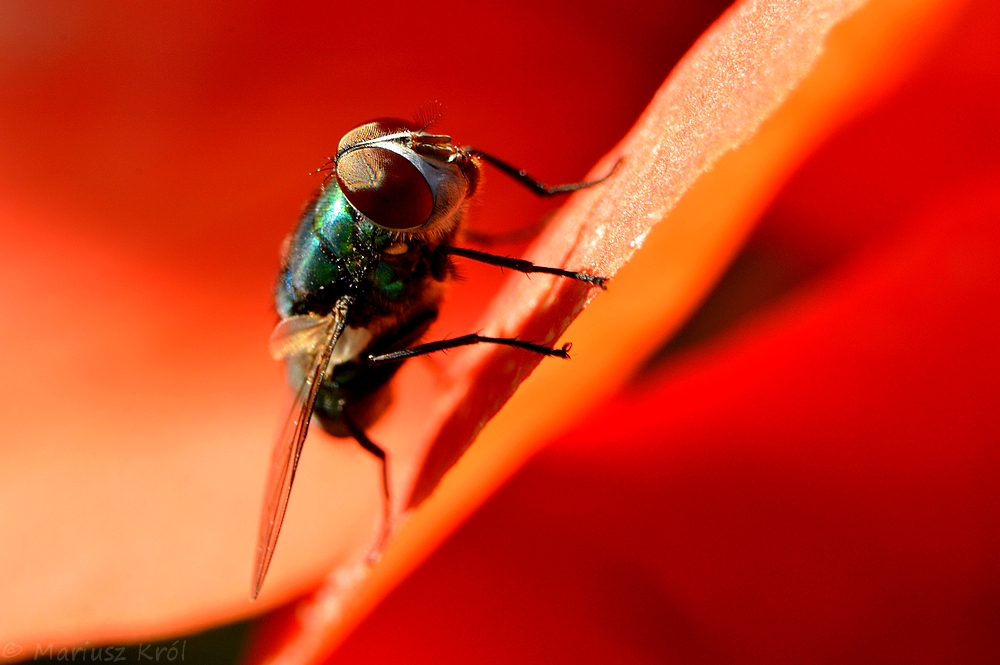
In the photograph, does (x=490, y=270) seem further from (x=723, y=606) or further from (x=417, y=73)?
(x=723, y=606)

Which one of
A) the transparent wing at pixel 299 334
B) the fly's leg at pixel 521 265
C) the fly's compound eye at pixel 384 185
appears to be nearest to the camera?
the fly's leg at pixel 521 265

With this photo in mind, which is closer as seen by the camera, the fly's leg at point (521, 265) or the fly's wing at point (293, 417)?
the fly's leg at point (521, 265)

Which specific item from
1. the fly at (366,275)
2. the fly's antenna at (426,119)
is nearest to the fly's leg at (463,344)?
the fly at (366,275)

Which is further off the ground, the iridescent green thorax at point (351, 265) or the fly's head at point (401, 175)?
the fly's head at point (401, 175)

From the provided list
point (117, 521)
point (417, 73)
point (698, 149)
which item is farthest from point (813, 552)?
point (417, 73)

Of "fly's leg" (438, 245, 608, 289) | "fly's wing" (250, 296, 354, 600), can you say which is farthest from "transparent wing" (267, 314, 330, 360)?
"fly's leg" (438, 245, 608, 289)

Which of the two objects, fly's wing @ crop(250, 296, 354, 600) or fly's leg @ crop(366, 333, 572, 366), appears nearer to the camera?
fly's leg @ crop(366, 333, 572, 366)

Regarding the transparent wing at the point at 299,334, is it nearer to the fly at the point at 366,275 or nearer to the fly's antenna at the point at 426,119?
the fly at the point at 366,275

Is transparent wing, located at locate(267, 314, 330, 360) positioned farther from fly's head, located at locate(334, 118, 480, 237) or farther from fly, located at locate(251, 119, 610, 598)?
fly's head, located at locate(334, 118, 480, 237)
